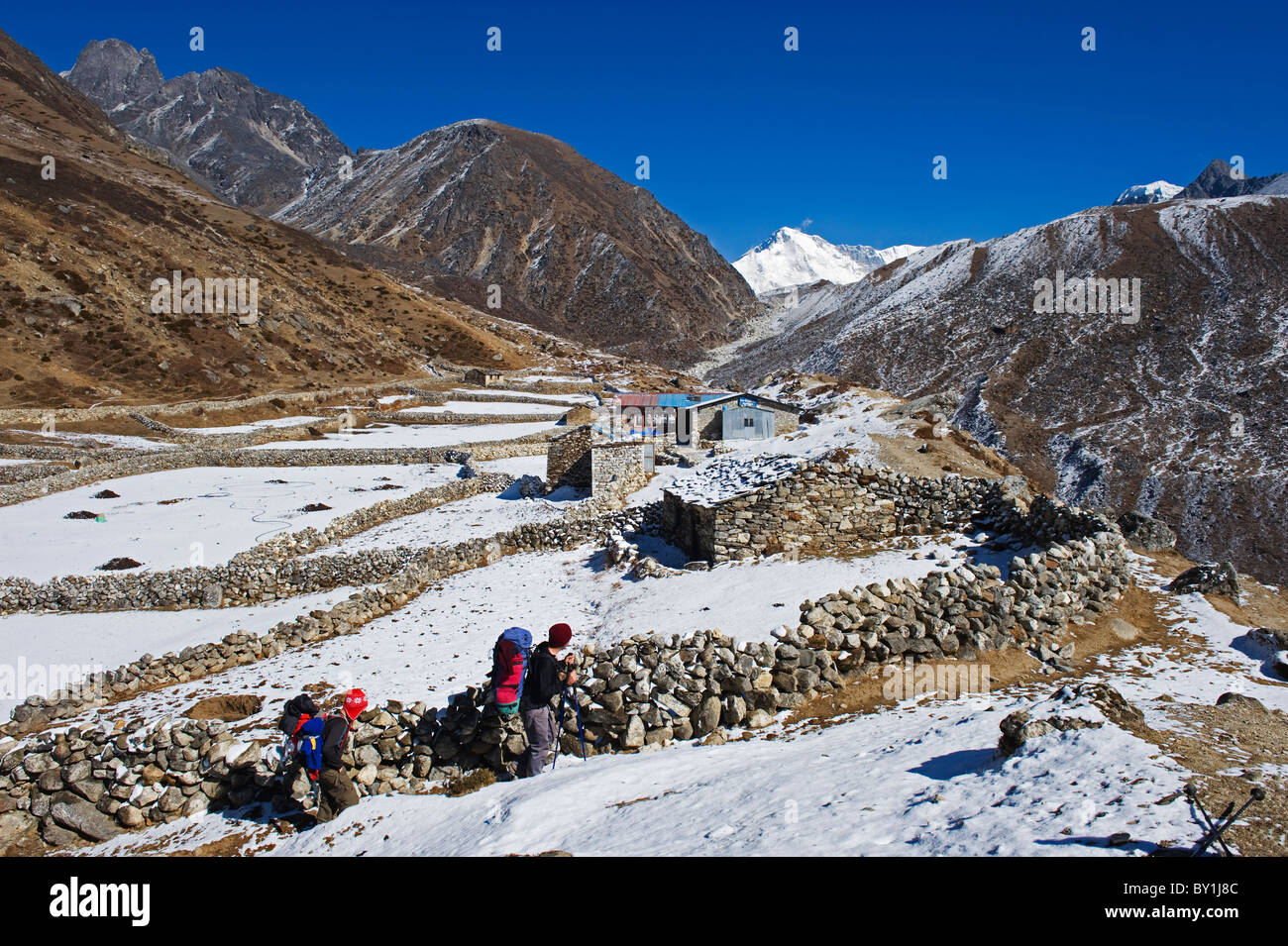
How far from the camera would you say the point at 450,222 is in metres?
180

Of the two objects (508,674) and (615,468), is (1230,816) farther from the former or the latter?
(615,468)

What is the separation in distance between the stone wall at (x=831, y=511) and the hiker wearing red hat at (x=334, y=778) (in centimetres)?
786

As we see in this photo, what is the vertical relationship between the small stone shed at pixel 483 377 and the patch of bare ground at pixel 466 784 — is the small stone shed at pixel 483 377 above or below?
above

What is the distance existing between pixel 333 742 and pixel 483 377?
2648 inches

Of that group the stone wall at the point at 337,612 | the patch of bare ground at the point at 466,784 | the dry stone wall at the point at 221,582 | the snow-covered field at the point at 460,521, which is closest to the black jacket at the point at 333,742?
the patch of bare ground at the point at 466,784

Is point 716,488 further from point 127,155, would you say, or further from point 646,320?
point 646,320

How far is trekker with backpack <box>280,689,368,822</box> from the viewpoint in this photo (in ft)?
22.5

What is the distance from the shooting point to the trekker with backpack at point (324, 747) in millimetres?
6855

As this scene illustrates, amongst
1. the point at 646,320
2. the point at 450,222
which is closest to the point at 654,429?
the point at 646,320

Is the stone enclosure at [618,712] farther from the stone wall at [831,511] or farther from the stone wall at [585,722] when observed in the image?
the stone wall at [831,511]

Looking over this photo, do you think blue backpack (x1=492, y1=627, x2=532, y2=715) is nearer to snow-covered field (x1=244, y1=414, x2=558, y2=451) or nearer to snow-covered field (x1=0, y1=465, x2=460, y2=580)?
snow-covered field (x1=0, y1=465, x2=460, y2=580)
